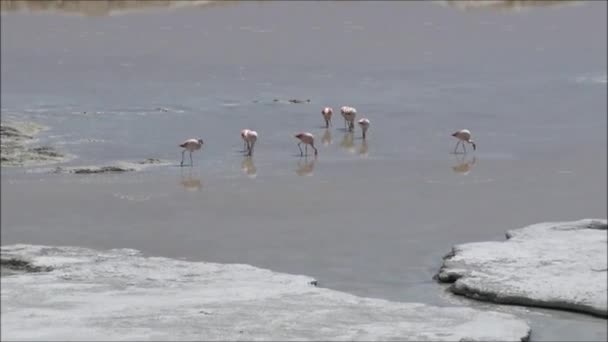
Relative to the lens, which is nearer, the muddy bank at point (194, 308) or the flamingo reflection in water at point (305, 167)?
the muddy bank at point (194, 308)

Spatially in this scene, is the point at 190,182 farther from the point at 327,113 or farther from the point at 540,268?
the point at 540,268

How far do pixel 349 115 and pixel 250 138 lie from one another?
2.06 ft

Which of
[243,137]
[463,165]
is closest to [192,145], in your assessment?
[243,137]

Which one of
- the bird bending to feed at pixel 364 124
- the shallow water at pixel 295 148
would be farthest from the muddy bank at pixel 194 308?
the bird bending to feed at pixel 364 124

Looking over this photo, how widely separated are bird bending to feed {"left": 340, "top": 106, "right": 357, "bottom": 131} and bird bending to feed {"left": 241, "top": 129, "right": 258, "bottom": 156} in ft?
1.67

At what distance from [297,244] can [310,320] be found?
67.8 inches

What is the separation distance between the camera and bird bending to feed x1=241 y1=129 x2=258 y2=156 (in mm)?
9713

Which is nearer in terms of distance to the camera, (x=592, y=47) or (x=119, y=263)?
(x=119, y=263)

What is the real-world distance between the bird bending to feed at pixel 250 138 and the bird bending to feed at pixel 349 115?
20.0 inches

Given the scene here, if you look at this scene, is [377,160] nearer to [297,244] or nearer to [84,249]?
[297,244]

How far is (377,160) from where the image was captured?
10.3 meters

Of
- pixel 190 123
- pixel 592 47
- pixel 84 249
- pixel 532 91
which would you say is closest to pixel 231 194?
pixel 190 123

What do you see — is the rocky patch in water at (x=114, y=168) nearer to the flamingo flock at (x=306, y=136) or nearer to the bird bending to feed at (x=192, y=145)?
the flamingo flock at (x=306, y=136)

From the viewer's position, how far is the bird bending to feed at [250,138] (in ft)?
31.9
